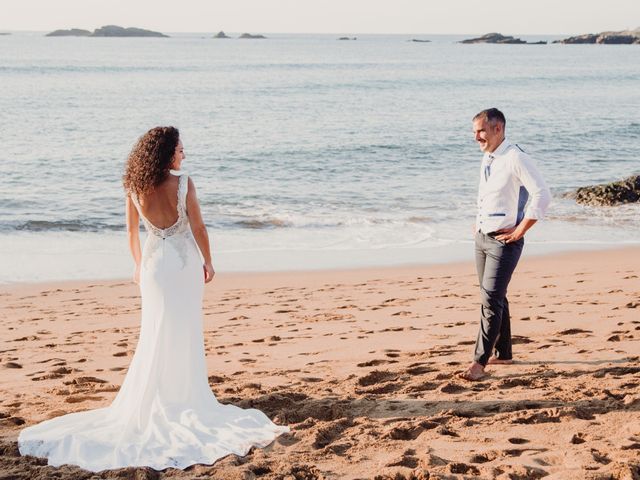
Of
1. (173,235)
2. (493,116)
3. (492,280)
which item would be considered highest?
(493,116)

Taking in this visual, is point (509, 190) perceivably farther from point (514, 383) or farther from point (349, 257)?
point (349, 257)

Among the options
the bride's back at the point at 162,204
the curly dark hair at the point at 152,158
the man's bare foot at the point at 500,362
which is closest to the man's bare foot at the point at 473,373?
the man's bare foot at the point at 500,362

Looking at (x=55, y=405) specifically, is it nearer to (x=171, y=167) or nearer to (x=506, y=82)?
(x=171, y=167)

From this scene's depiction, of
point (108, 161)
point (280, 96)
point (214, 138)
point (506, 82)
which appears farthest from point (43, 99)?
point (506, 82)

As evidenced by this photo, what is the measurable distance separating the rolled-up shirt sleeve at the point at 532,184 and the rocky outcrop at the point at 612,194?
1286 cm

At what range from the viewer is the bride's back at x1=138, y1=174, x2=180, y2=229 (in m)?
5.16

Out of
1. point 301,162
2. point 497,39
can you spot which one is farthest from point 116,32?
point 301,162

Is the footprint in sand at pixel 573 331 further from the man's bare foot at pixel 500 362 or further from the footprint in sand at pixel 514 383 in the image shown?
the footprint in sand at pixel 514 383

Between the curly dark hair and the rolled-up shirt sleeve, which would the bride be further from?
the rolled-up shirt sleeve

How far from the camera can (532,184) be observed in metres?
5.75

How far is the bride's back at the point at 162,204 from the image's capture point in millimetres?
5160

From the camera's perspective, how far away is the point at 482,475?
4.26 m

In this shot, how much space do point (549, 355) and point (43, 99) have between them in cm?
3822

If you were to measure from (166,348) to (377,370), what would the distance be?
1867mm
